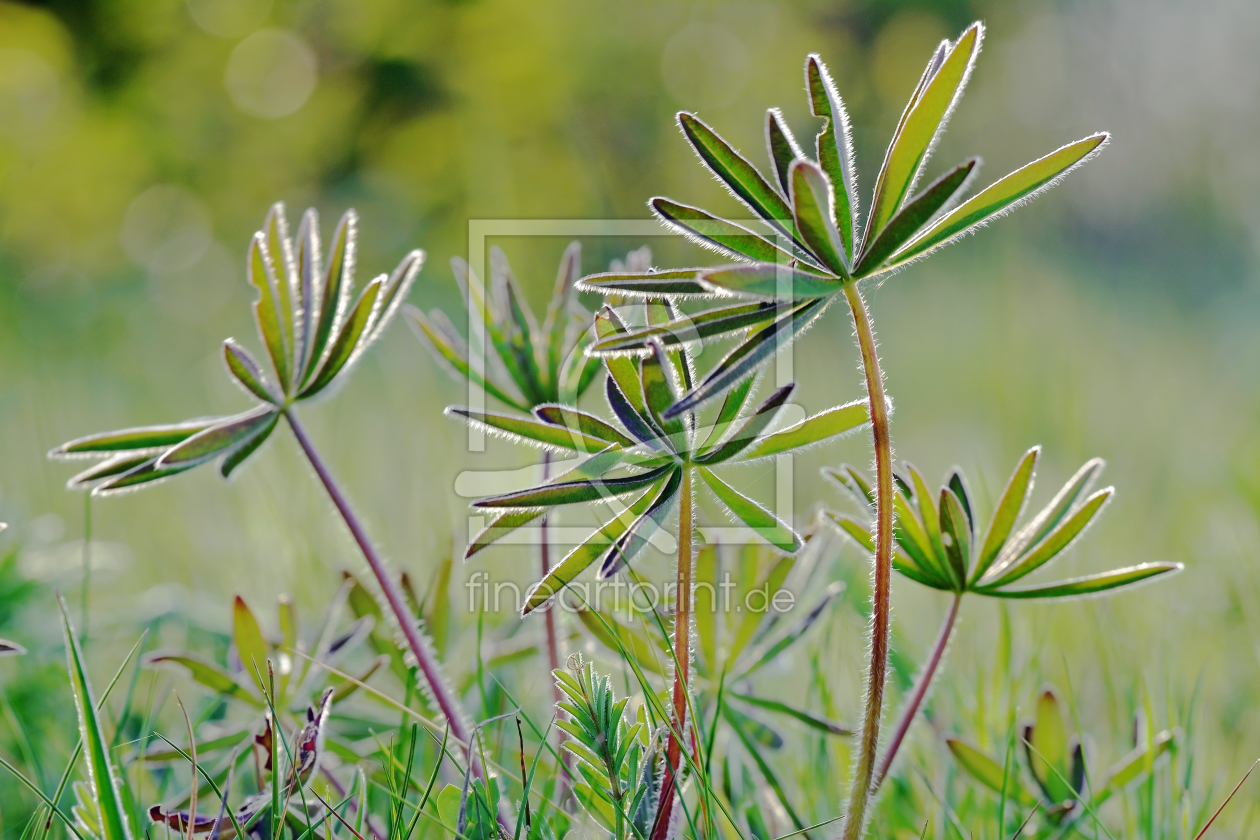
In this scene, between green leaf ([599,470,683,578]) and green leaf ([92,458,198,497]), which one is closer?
green leaf ([599,470,683,578])

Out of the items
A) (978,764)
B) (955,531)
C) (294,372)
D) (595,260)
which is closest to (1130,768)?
(978,764)

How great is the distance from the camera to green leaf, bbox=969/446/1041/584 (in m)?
0.89

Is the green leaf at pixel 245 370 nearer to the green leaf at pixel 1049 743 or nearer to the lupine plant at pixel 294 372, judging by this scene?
the lupine plant at pixel 294 372

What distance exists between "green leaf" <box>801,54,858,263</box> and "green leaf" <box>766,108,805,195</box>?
0.9 inches

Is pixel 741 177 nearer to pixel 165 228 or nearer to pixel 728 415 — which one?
pixel 728 415

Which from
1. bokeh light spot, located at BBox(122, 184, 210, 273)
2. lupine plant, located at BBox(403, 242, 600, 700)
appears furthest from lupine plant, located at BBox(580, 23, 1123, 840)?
bokeh light spot, located at BBox(122, 184, 210, 273)

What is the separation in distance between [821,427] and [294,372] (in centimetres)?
59

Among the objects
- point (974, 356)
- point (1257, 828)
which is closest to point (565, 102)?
point (974, 356)

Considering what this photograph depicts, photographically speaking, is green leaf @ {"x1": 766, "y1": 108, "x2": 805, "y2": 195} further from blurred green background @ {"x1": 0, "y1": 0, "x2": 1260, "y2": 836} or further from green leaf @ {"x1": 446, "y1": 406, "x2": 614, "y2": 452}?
blurred green background @ {"x1": 0, "y1": 0, "x2": 1260, "y2": 836}

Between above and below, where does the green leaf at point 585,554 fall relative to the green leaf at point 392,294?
below

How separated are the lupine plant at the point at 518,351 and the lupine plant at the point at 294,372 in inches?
6.8

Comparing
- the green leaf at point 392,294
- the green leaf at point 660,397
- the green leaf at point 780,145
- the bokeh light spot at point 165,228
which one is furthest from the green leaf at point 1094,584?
the bokeh light spot at point 165,228

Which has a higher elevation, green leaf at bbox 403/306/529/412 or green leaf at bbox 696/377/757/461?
green leaf at bbox 403/306/529/412

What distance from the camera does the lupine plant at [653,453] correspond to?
2.54 feet
